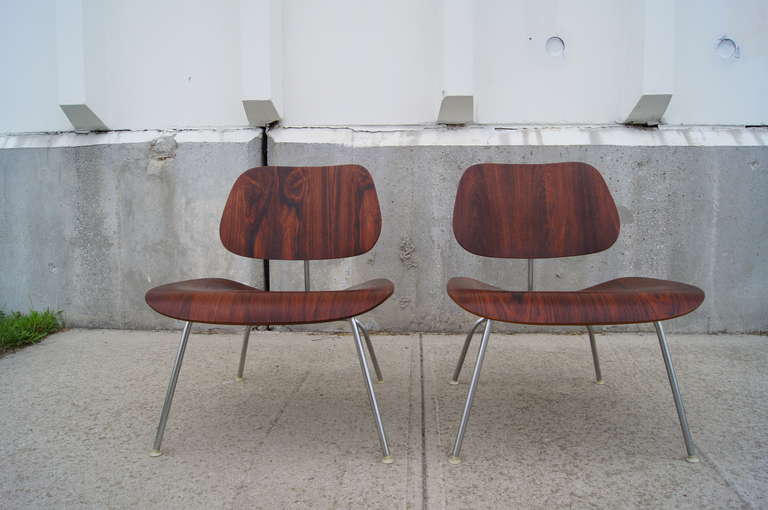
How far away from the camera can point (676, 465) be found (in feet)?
4.33

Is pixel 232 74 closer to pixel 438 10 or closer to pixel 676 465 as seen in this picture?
pixel 438 10

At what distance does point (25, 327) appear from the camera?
262 cm

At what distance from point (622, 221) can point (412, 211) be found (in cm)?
108

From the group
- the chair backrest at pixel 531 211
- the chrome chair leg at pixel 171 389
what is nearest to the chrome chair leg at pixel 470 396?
the chair backrest at pixel 531 211

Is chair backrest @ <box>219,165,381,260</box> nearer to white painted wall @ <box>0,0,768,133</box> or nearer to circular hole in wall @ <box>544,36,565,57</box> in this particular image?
white painted wall @ <box>0,0,768,133</box>

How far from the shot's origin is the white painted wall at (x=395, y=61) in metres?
2.57

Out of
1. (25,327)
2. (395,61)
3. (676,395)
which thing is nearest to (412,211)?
(395,61)

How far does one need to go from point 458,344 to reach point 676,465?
1196 mm

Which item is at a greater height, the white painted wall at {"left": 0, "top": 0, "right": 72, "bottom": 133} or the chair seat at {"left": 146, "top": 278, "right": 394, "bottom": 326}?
the white painted wall at {"left": 0, "top": 0, "right": 72, "bottom": 133}

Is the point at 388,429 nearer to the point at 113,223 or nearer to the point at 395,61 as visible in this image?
the point at 395,61

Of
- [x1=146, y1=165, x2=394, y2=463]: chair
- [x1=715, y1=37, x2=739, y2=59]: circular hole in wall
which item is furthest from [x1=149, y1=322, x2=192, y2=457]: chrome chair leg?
[x1=715, y1=37, x2=739, y2=59]: circular hole in wall

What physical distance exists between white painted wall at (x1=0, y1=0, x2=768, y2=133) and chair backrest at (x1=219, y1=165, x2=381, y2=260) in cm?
88

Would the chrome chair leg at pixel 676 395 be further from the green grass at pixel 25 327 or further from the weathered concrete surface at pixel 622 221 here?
the green grass at pixel 25 327

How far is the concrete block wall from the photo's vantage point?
2.55 metres
